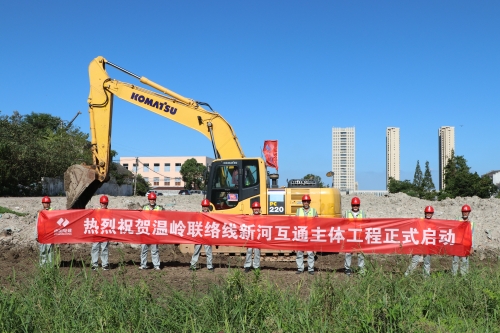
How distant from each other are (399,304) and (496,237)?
1366 centimetres

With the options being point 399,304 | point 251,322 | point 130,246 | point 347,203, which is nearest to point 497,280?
point 399,304

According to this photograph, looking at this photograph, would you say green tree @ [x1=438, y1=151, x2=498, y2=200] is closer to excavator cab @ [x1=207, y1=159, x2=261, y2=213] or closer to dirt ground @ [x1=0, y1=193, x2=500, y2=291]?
dirt ground @ [x1=0, y1=193, x2=500, y2=291]

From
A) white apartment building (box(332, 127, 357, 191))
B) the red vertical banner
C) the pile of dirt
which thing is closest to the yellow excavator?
the red vertical banner

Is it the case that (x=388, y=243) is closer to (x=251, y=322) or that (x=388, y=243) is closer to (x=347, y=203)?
(x=251, y=322)

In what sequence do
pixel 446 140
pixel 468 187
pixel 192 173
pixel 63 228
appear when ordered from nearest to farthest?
pixel 63 228
pixel 468 187
pixel 192 173
pixel 446 140

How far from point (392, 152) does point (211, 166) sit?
141 metres

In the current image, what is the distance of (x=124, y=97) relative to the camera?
1408 cm

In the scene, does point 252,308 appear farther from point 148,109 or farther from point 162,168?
point 162,168

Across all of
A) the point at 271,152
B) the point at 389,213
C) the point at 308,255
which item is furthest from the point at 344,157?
the point at 308,255

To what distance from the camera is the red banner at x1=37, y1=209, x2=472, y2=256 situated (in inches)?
436

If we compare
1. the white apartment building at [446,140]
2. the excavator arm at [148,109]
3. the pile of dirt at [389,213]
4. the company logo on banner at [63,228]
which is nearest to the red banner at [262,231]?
the company logo on banner at [63,228]

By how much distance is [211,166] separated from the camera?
43.7 feet

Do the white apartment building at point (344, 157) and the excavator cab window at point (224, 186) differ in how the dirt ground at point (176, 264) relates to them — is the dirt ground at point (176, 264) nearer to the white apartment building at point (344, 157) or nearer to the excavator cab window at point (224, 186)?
the excavator cab window at point (224, 186)

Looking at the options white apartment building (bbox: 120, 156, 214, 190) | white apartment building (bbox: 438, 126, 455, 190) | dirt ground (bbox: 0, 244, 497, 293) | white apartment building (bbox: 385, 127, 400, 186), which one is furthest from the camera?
white apartment building (bbox: 385, 127, 400, 186)
